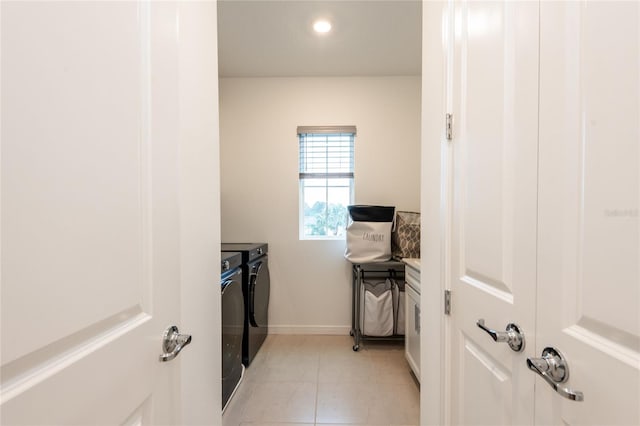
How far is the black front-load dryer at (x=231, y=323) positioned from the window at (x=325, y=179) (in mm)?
1270

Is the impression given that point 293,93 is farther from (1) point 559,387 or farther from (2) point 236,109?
(1) point 559,387

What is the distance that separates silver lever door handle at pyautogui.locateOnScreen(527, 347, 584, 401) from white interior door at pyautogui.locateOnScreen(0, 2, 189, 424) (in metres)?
0.88

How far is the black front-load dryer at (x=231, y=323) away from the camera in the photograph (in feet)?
5.89

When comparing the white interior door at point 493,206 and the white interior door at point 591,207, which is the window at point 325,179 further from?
the white interior door at point 591,207

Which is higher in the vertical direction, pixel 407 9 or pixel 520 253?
pixel 407 9

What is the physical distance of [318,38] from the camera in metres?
2.48

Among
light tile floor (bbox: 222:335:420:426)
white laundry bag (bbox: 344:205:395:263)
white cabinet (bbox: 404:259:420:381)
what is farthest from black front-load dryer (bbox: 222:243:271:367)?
white cabinet (bbox: 404:259:420:381)

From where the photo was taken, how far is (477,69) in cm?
92

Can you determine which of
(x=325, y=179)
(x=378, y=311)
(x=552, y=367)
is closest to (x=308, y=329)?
(x=378, y=311)

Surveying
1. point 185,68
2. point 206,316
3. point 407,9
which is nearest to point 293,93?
point 407,9

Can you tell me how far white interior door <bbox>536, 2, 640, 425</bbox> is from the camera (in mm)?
474

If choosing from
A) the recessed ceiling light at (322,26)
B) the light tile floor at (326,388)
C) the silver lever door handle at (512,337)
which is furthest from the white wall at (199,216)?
the recessed ceiling light at (322,26)

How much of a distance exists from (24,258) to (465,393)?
4.03 ft

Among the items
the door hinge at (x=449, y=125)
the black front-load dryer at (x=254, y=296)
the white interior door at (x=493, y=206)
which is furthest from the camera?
the black front-load dryer at (x=254, y=296)
